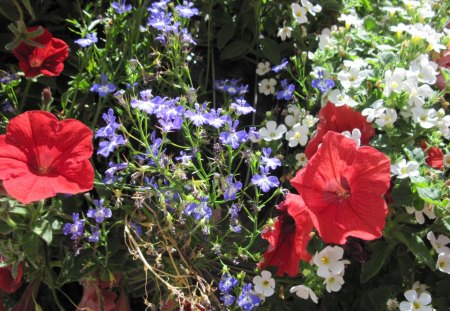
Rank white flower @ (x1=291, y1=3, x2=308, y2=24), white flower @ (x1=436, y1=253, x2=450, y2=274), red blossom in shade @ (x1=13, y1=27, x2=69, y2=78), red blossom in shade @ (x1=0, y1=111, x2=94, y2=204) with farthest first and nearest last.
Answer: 1. white flower @ (x1=291, y1=3, x2=308, y2=24)
2. red blossom in shade @ (x1=13, y1=27, x2=69, y2=78)
3. white flower @ (x1=436, y1=253, x2=450, y2=274)
4. red blossom in shade @ (x1=0, y1=111, x2=94, y2=204)

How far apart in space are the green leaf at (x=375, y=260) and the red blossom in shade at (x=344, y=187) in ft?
0.41

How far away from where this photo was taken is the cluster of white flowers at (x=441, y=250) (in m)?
1.25

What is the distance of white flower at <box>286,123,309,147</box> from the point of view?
4.53 feet

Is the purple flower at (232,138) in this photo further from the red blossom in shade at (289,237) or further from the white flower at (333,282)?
the white flower at (333,282)

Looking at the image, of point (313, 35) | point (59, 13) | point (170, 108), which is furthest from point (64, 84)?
point (313, 35)

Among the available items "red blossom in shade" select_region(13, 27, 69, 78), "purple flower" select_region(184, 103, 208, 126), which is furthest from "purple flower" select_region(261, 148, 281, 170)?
"red blossom in shade" select_region(13, 27, 69, 78)

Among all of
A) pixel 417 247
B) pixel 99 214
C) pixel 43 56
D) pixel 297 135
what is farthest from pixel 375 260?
pixel 43 56

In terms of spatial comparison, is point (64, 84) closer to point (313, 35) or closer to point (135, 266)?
point (135, 266)

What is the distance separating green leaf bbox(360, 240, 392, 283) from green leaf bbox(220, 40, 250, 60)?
1.83 feet

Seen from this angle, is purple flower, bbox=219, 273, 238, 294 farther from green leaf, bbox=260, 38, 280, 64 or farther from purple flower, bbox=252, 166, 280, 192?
green leaf, bbox=260, 38, 280, 64

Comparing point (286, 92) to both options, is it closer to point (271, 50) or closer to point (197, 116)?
point (271, 50)

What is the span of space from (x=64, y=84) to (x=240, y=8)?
17.7 inches

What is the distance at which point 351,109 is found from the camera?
1338 millimetres

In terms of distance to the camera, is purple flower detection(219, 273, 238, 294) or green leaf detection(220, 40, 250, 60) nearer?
purple flower detection(219, 273, 238, 294)
